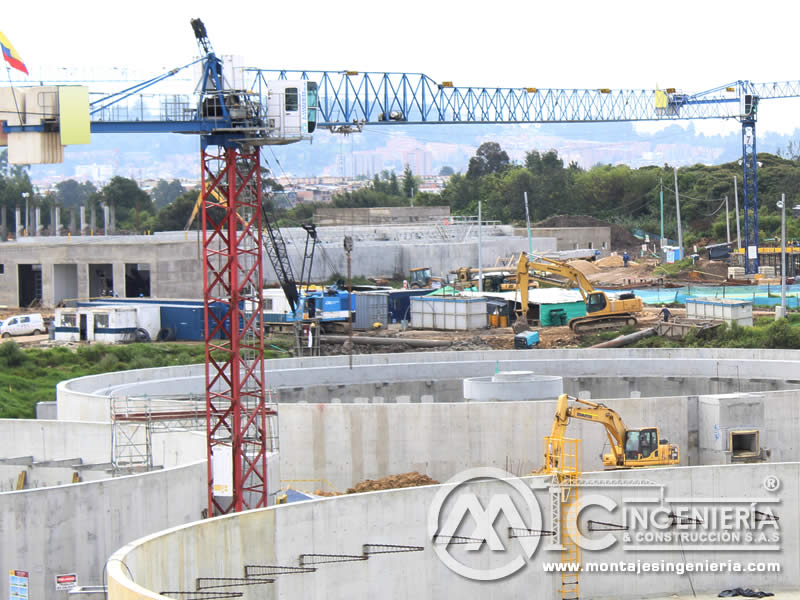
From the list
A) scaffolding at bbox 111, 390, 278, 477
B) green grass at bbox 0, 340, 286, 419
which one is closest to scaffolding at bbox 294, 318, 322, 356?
green grass at bbox 0, 340, 286, 419

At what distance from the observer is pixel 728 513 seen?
24.3 meters

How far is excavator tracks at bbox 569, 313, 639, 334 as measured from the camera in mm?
52906

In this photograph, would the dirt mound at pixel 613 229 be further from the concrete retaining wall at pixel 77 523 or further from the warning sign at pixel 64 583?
the warning sign at pixel 64 583

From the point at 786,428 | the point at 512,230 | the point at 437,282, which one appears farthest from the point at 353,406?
the point at 512,230

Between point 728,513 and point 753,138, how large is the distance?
59189 mm

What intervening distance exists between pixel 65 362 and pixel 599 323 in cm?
2175

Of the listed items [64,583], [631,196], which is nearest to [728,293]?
[64,583]

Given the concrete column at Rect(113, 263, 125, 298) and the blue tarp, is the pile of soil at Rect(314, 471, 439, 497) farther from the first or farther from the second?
the concrete column at Rect(113, 263, 125, 298)

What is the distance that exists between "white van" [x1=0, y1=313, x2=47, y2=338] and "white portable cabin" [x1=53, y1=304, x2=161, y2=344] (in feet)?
8.97

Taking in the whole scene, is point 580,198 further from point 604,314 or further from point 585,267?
point 604,314

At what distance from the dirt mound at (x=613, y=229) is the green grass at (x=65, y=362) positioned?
57243 mm

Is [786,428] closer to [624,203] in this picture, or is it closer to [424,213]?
[424,213]

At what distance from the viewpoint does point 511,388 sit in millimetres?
31922

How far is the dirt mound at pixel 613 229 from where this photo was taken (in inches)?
4033
